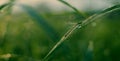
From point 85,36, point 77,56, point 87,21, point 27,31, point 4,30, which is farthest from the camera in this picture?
point 85,36

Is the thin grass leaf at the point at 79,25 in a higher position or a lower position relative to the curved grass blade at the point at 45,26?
lower

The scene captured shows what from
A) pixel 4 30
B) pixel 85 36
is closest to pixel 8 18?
pixel 4 30

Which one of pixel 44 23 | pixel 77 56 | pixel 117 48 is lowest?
pixel 117 48

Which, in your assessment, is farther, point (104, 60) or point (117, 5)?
point (104, 60)

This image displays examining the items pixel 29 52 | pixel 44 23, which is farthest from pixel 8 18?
pixel 44 23

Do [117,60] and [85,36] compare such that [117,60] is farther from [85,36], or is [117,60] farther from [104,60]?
[85,36]

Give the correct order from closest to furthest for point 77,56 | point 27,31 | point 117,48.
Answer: point 77,56 < point 27,31 < point 117,48

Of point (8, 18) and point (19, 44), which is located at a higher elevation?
point (8, 18)

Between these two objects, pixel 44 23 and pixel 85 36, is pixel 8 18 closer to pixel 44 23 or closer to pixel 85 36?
pixel 44 23

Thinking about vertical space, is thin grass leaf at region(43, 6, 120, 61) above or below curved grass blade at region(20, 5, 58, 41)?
below
